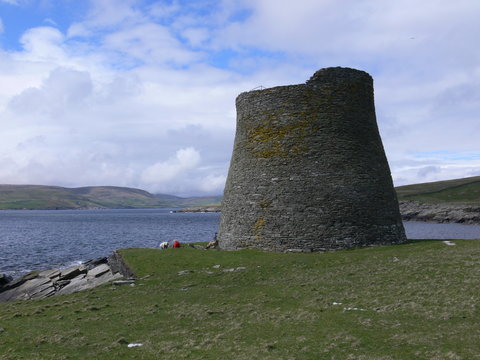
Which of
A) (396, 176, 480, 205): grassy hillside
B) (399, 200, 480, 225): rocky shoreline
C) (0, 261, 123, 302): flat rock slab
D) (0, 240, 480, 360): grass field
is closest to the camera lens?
(0, 240, 480, 360): grass field

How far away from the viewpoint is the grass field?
927cm

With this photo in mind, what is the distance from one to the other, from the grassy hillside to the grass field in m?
122

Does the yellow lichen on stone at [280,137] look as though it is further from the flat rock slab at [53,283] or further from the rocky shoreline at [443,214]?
the rocky shoreline at [443,214]

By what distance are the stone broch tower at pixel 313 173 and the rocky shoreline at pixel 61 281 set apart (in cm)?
665

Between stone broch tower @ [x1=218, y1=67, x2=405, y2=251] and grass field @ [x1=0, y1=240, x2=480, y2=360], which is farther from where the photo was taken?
stone broch tower @ [x1=218, y1=67, x2=405, y2=251]

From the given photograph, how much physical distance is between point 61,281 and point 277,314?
18.4m

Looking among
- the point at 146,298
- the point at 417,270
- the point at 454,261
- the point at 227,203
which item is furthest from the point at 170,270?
the point at 454,261

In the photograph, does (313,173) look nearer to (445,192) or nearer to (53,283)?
(53,283)

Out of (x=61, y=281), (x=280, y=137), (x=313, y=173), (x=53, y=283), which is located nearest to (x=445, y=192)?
(x=313, y=173)

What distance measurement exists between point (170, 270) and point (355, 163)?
1191 centimetres

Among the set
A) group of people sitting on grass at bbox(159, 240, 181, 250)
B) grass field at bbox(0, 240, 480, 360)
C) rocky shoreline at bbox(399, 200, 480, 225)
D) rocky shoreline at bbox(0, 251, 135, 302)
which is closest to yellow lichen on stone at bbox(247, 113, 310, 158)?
grass field at bbox(0, 240, 480, 360)

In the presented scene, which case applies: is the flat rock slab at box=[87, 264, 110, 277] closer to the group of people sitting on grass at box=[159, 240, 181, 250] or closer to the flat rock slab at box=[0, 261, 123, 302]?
the flat rock slab at box=[0, 261, 123, 302]

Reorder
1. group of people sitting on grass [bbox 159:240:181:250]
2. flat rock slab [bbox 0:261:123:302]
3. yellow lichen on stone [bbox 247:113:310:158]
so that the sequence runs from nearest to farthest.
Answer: flat rock slab [bbox 0:261:123:302], yellow lichen on stone [bbox 247:113:310:158], group of people sitting on grass [bbox 159:240:181:250]

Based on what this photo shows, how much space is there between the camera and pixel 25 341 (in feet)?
36.0
